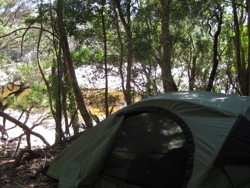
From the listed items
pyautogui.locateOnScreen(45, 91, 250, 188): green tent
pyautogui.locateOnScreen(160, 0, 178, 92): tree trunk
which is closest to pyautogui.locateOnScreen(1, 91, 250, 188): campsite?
pyautogui.locateOnScreen(45, 91, 250, 188): green tent

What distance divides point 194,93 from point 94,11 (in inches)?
175

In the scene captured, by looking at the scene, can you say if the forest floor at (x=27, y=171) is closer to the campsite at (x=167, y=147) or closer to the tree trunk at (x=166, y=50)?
the campsite at (x=167, y=147)

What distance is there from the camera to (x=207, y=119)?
358cm

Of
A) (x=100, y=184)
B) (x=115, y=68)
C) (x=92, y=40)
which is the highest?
(x=92, y=40)

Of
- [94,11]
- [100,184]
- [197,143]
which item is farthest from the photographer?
[94,11]

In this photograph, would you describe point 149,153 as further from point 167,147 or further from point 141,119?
point 141,119

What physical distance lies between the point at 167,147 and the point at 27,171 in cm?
249

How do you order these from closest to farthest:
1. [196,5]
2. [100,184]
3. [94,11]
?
[100,184] → [94,11] → [196,5]

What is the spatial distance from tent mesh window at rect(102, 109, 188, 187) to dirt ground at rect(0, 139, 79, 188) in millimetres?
1093

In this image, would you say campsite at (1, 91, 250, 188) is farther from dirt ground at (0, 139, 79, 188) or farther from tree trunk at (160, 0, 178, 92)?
tree trunk at (160, 0, 178, 92)

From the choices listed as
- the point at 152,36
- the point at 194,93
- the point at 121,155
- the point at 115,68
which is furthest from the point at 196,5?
the point at 121,155

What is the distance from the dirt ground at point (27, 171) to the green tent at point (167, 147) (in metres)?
0.21

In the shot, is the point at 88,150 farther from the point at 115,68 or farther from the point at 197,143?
the point at 115,68

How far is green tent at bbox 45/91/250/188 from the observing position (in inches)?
130
